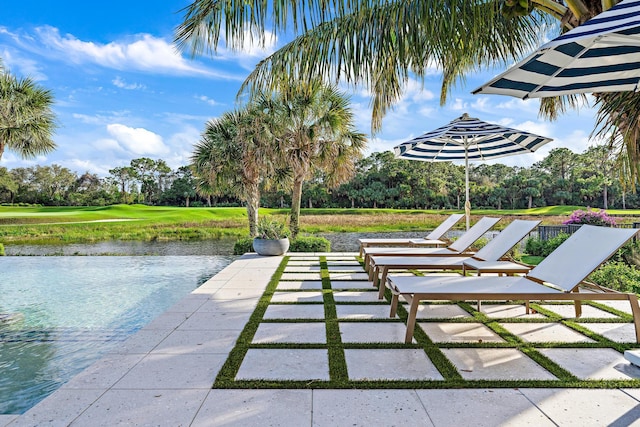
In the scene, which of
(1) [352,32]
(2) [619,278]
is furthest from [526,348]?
(1) [352,32]

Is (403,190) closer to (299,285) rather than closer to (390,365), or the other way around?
(299,285)

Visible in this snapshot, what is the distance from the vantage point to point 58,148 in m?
12.6

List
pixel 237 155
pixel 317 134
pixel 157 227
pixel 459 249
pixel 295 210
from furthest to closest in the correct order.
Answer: pixel 157 227 → pixel 295 210 → pixel 237 155 → pixel 317 134 → pixel 459 249

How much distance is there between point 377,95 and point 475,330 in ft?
11.6

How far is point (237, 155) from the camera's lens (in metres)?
11.2

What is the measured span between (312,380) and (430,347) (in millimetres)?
1065

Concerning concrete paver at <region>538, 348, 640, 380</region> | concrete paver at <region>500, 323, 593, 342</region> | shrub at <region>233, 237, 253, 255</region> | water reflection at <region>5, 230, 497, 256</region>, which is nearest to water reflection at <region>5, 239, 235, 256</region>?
water reflection at <region>5, 230, 497, 256</region>

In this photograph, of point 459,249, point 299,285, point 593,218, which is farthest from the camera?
point 593,218

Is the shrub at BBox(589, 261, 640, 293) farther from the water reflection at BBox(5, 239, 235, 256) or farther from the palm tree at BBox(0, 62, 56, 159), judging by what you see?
the palm tree at BBox(0, 62, 56, 159)

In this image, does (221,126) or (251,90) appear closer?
(251,90)

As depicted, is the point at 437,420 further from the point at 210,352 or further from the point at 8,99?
the point at 8,99

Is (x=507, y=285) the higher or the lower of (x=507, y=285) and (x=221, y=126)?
the lower

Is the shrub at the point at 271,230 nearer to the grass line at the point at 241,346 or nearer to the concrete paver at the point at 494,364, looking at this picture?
the grass line at the point at 241,346

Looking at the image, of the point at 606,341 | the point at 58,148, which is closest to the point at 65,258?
the point at 58,148
